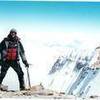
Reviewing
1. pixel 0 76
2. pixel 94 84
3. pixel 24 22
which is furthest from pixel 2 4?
pixel 94 84

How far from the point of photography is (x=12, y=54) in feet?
21.8

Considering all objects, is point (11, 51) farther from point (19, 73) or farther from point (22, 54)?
point (19, 73)

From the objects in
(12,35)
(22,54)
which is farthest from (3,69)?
(12,35)

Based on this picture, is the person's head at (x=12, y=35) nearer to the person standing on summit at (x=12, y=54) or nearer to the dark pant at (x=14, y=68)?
the person standing on summit at (x=12, y=54)

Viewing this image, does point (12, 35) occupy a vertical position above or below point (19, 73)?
above

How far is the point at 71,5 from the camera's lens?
6684mm

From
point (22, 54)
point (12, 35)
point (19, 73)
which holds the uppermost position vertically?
point (12, 35)

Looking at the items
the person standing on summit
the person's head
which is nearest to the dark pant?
the person standing on summit

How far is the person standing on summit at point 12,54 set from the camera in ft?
21.7

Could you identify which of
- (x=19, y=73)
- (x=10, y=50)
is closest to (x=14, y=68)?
(x=19, y=73)

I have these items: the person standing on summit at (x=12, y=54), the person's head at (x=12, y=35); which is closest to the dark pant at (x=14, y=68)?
the person standing on summit at (x=12, y=54)

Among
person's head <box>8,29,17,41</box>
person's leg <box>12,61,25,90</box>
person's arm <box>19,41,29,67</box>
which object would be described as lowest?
person's leg <box>12,61,25,90</box>

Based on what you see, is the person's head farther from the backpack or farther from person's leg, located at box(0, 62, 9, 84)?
person's leg, located at box(0, 62, 9, 84)

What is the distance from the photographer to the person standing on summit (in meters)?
6.62
